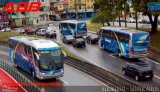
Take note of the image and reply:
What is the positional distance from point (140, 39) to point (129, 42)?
148cm

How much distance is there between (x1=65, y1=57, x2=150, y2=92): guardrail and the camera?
87.6 feet

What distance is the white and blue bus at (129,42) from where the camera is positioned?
145ft

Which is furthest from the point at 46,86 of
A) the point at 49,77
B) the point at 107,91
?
the point at 107,91

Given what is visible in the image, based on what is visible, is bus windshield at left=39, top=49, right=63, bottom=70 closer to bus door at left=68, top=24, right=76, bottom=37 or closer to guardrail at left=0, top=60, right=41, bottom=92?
guardrail at left=0, top=60, right=41, bottom=92

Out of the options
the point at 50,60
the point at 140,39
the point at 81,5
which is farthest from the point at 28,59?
the point at 81,5

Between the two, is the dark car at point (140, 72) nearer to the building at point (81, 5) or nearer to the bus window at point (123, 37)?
the bus window at point (123, 37)

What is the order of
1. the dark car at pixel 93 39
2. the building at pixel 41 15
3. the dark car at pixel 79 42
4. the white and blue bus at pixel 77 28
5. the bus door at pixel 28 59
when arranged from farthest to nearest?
the building at pixel 41 15 → the white and blue bus at pixel 77 28 → the dark car at pixel 93 39 → the dark car at pixel 79 42 → the bus door at pixel 28 59

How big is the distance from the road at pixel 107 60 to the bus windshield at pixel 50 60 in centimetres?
796

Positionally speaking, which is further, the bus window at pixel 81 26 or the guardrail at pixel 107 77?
the bus window at pixel 81 26

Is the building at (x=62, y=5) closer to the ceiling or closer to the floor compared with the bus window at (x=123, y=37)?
closer to the ceiling

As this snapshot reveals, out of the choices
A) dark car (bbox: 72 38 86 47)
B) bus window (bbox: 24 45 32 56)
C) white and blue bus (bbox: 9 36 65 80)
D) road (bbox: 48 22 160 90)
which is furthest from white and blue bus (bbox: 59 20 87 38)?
white and blue bus (bbox: 9 36 65 80)

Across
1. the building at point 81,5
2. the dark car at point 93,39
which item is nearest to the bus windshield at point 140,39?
the dark car at point 93,39

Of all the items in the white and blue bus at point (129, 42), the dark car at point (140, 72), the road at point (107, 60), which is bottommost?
the road at point (107, 60)

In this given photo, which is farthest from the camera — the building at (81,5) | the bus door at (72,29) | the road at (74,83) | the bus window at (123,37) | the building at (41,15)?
the building at (81,5)
